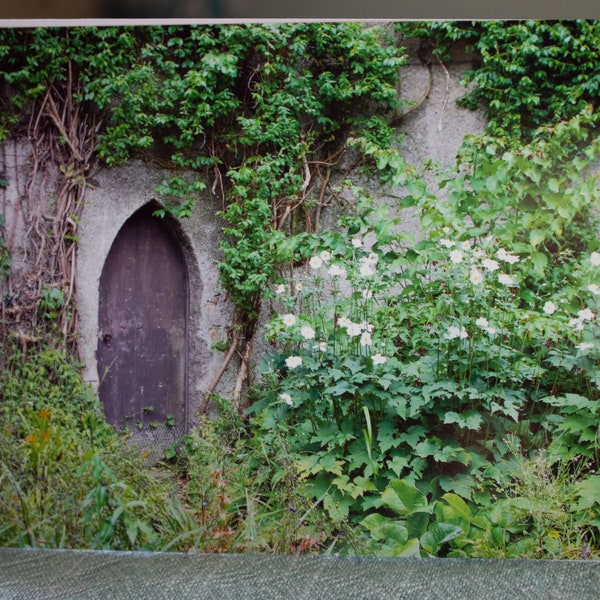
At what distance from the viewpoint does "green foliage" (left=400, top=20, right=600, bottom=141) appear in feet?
7.49

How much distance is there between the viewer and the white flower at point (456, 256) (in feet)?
7.39

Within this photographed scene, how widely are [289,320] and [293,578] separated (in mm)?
1200

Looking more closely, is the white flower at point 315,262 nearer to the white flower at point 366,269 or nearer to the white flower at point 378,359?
the white flower at point 366,269

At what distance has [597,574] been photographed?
3.76 ft

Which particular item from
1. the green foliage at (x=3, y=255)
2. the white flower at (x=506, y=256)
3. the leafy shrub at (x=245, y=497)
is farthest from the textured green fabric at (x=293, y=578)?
the green foliage at (x=3, y=255)

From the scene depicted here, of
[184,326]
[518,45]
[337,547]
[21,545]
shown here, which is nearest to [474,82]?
[518,45]

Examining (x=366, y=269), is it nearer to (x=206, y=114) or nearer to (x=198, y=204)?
(x=198, y=204)

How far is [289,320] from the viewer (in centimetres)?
228

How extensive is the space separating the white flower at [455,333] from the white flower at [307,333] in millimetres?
461

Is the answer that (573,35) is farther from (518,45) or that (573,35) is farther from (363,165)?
(363,165)

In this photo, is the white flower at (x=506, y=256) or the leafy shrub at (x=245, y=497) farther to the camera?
the white flower at (x=506, y=256)

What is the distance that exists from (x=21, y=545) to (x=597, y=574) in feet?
5.65

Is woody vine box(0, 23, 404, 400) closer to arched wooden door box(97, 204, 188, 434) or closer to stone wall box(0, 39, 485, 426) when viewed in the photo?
stone wall box(0, 39, 485, 426)

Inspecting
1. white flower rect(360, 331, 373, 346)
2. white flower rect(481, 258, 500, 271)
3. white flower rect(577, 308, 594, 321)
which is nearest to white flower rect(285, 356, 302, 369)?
white flower rect(360, 331, 373, 346)
